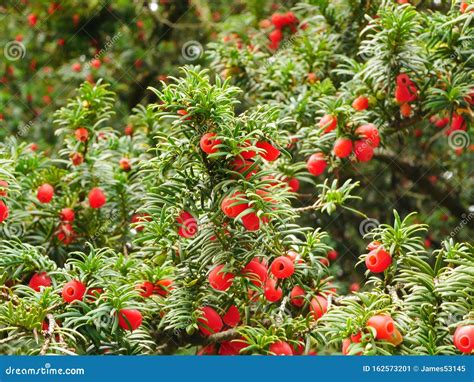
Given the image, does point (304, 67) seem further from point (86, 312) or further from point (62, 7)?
point (62, 7)

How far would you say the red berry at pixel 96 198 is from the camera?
8.84 ft

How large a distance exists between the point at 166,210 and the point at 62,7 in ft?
10.8

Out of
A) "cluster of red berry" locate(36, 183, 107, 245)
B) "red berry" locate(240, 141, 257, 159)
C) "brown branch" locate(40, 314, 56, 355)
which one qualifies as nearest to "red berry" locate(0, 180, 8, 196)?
"brown branch" locate(40, 314, 56, 355)

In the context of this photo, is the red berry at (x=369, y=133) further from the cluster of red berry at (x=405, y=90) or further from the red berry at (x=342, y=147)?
the cluster of red berry at (x=405, y=90)

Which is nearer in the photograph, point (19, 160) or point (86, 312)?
point (86, 312)

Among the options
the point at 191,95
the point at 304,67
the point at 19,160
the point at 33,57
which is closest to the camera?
the point at 191,95

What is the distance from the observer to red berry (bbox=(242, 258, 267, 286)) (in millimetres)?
1916

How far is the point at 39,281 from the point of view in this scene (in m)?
2.21

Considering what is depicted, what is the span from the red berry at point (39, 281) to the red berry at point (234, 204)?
73 centimetres

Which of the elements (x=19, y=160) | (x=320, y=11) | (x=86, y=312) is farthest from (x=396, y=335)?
(x=320, y=11)

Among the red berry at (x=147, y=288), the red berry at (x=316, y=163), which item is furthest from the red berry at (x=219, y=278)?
the red berry at (x=316, y=163)

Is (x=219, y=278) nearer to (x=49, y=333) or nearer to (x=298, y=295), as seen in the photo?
(x=298, y=295)

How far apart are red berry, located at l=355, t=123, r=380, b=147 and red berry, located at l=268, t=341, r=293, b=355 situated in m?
0.95

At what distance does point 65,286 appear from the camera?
1.97 m
